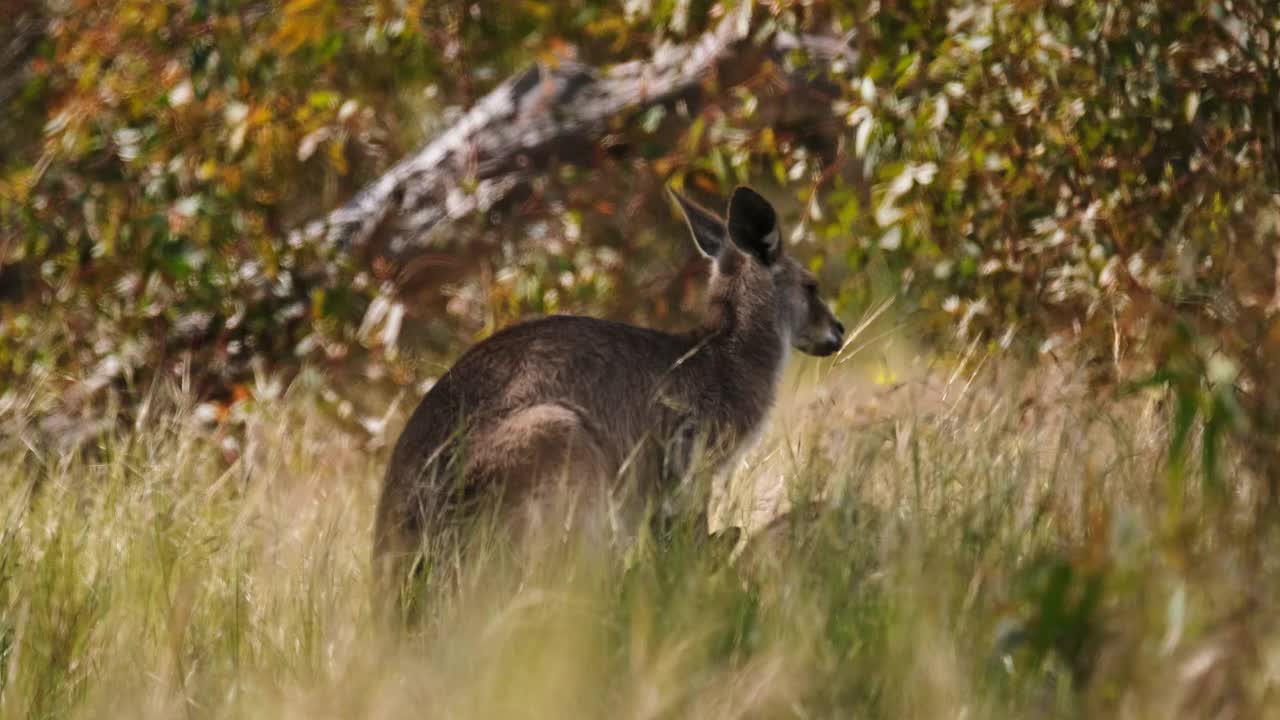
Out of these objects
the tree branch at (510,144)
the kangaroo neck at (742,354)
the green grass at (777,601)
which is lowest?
the tree branch at (510,144)

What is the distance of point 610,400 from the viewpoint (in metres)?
4.87

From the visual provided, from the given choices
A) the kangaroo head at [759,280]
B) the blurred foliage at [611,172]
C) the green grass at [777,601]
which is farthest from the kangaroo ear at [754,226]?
the green grass at [777,601]

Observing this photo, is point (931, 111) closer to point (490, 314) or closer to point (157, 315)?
point (490, 314)

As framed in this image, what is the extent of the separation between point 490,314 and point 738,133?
1.39 meters

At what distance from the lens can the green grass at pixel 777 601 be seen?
275 centimetres

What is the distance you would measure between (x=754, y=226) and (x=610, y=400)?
0.97 metres

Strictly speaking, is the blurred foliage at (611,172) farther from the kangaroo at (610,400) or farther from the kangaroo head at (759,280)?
the kangaroo at (610,400)

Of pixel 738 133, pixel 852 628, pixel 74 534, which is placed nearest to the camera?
pixel 852 628

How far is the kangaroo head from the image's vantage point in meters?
5.57

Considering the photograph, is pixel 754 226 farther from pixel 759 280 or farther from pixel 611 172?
pixel 611 172

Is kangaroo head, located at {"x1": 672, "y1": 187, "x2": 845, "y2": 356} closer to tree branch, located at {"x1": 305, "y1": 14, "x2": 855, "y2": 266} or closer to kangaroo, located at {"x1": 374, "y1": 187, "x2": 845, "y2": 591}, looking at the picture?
kangaroo, located at {"x1": 374, "y1": 187, "x2": 845, "y2": 591}

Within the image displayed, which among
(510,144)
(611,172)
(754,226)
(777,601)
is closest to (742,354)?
(754,226)

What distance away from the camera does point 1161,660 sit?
2641 millimetres

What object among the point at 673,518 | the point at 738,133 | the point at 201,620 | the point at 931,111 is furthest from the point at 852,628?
the point at 738,133
